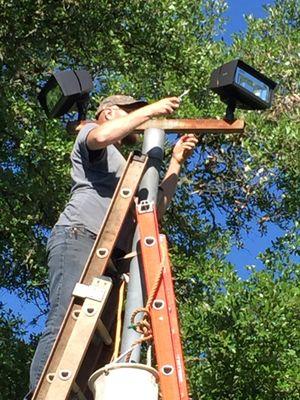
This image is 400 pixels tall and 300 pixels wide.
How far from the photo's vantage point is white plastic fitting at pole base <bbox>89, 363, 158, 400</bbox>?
11.5 ft

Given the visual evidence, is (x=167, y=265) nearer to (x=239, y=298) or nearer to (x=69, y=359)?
(x=69, y=359)

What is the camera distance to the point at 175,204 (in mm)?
11352

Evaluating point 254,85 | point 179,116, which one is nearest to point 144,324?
point 254,85

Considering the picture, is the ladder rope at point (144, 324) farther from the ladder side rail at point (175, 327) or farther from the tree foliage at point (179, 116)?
the tree foliage at point (179, 116)

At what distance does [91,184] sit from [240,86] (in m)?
0.97

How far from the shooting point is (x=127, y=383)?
3.53 m

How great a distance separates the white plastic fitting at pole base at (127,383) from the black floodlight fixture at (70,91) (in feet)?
6.23

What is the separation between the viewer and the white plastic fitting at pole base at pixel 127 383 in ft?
11.5

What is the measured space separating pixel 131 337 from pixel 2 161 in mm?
6908

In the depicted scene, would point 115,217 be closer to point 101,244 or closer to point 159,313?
point 101,244

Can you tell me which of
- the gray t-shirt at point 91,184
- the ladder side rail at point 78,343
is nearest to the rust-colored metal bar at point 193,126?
the gray t-shirt at point 91,184

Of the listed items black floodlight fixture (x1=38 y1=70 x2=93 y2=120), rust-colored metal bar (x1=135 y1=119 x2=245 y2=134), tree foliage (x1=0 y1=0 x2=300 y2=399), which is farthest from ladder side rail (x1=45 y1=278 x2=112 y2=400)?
tree foliage (x1=0 y1=0 x2=300 y2=399)

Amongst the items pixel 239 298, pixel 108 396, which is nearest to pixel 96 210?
pixel 108 396

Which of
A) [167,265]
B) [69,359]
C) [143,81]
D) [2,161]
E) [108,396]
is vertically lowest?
[108,396]
